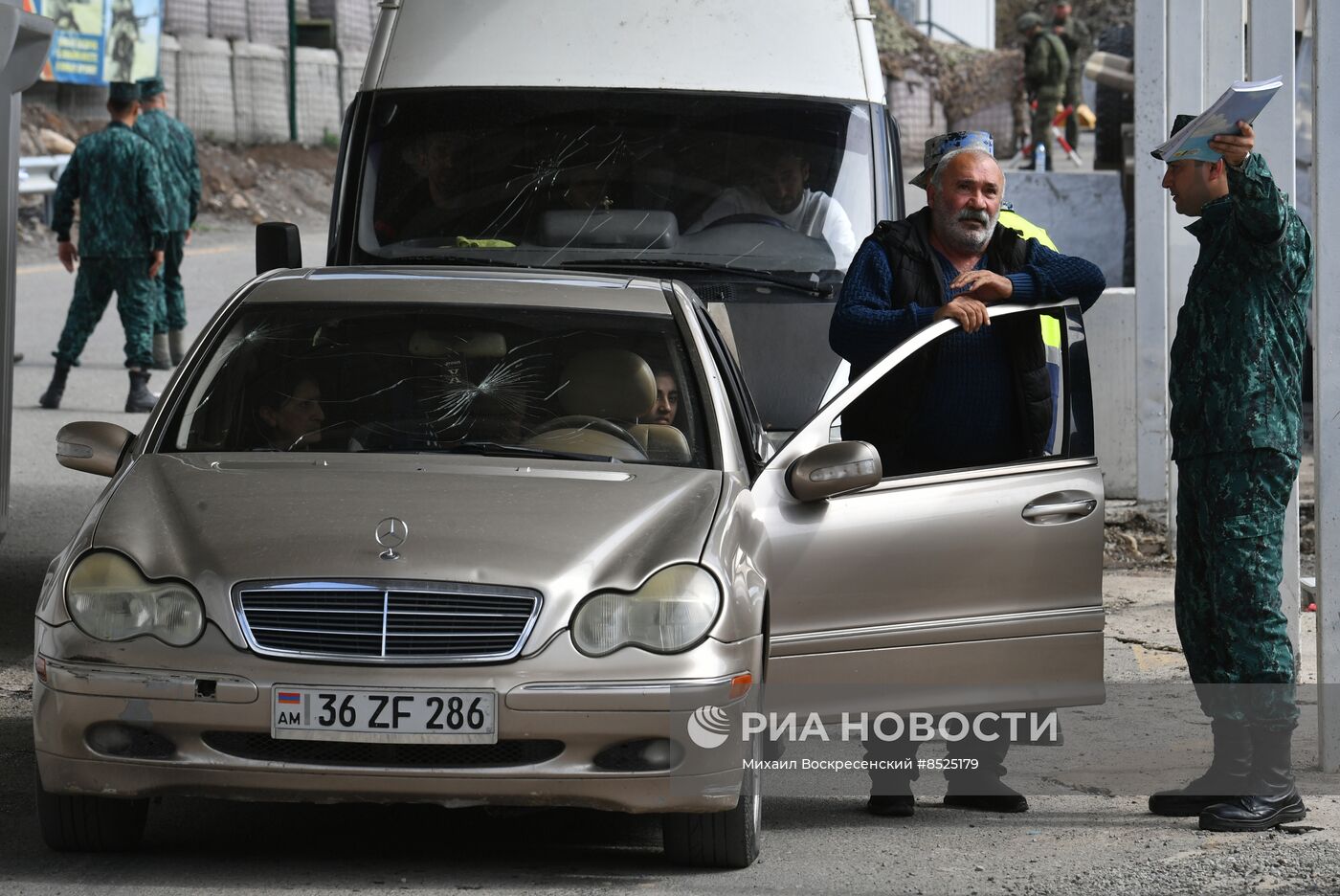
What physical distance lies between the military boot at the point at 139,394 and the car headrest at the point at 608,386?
8495mm

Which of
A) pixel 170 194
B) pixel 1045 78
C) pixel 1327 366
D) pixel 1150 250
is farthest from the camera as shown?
pixel 1045 78

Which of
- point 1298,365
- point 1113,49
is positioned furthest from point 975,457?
point 1113,49

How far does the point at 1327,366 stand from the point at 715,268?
8.49ft

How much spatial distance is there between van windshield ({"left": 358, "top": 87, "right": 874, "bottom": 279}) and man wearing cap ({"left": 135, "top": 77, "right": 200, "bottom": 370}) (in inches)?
257

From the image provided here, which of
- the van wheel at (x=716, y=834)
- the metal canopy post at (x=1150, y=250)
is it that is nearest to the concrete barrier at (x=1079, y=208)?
the metal canopy post at (x=1150, y=250)

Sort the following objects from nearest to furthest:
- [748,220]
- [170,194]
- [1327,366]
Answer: [1327,366]
[748,220]
[170,194]

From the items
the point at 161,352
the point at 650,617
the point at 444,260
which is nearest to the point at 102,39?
the point at 161,352

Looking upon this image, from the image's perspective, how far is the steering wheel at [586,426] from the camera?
5469 millimetres

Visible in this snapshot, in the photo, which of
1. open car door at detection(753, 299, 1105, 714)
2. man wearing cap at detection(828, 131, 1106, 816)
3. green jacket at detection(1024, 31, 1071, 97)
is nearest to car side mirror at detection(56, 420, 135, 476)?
open car door at detection(753, 299, 1105, 714)

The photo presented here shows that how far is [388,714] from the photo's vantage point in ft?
14.8

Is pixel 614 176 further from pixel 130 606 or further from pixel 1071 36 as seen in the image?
pixel 1071 36

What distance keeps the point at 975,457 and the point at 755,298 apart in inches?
80.0

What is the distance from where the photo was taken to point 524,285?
19.4 feet

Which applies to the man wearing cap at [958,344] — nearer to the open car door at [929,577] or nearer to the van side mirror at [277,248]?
the open car door at [929,577]
